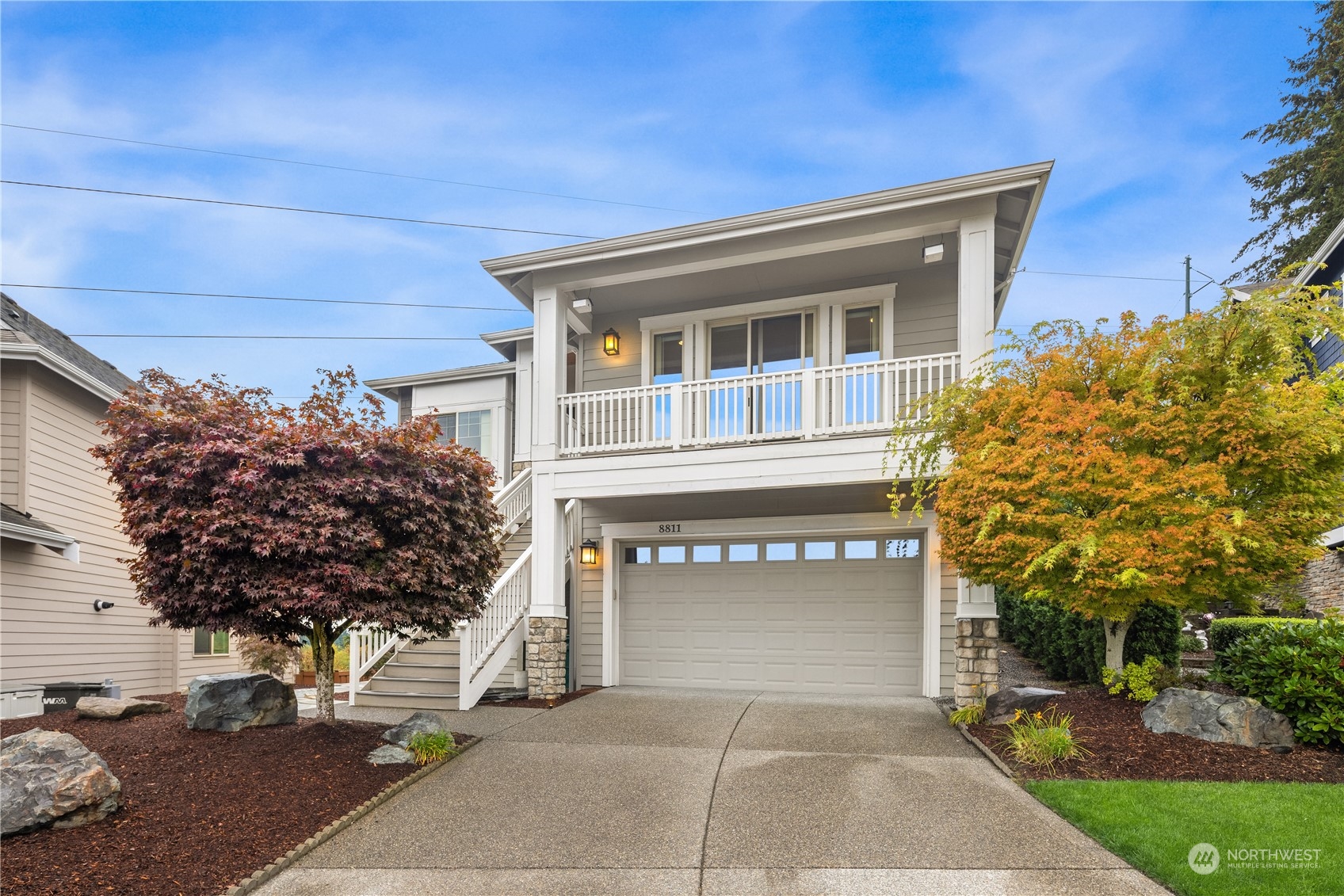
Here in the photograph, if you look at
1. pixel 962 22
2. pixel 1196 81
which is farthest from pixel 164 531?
pixel 1196 81

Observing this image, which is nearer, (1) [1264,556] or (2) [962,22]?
(1) [1264,556]

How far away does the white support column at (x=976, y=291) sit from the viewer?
337 inches

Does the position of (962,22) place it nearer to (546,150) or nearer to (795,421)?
(795,421)

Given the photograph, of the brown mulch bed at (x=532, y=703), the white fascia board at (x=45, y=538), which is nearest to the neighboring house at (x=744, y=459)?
the brown mulch bed at (x=532, y=703)

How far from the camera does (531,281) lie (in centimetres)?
1057

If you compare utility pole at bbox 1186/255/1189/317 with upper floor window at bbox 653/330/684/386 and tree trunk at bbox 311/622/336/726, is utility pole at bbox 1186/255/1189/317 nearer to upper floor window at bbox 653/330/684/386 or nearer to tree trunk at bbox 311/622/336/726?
upper floor window at bbox 653/330/684/386

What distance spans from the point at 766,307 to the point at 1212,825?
781cm

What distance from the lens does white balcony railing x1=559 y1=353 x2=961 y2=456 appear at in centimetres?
907

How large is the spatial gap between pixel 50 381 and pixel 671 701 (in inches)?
364

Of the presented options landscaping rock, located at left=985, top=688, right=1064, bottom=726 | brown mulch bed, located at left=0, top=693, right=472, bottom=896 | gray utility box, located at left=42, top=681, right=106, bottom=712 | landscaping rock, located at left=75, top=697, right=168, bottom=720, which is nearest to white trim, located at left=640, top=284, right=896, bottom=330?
landscaping rock, located at left=985, top=688, right=1064, bottom=726

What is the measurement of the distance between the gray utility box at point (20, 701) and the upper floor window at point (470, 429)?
6555mm

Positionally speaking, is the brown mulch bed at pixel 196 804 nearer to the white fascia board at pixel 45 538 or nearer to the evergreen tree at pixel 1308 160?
the white fascia board at pixel 45 538

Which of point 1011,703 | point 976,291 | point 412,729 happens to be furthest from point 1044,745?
point 412,729

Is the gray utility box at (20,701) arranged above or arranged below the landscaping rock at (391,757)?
below
